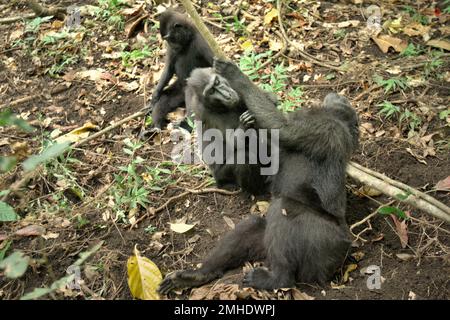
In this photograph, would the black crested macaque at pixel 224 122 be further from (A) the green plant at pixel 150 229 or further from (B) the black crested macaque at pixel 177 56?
(B) the black crested macaque at pixel 177 56

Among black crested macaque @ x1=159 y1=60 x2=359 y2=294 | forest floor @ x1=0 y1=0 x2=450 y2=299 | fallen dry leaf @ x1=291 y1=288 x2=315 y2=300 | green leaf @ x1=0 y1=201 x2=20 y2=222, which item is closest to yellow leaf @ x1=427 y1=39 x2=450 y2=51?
forest floor @ x1=0 y1=0 x2=450 y2=299

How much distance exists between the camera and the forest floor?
18.0ft

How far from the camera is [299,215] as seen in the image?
526 centimetres

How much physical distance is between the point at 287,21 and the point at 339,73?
168 cm

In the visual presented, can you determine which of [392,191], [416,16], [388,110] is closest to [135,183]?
[392,191]

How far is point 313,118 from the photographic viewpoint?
5.49m

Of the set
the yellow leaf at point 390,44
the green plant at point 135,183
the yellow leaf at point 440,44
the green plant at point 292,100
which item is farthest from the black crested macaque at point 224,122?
the yellow leaf at point 440,44

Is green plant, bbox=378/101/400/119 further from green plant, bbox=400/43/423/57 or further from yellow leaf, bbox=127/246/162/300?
yellow leaf, bbox=127/246/162/300

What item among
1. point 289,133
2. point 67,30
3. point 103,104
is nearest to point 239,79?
point 289,133

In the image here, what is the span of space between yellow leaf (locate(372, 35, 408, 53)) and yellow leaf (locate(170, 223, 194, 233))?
4.47 metres

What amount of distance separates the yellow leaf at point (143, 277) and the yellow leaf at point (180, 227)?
632 millimetres

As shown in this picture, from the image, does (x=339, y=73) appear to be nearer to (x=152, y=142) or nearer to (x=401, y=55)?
(x=401, y=55)

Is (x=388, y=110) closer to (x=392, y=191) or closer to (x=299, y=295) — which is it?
(x=392, y=191)

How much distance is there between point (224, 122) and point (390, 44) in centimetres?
351
